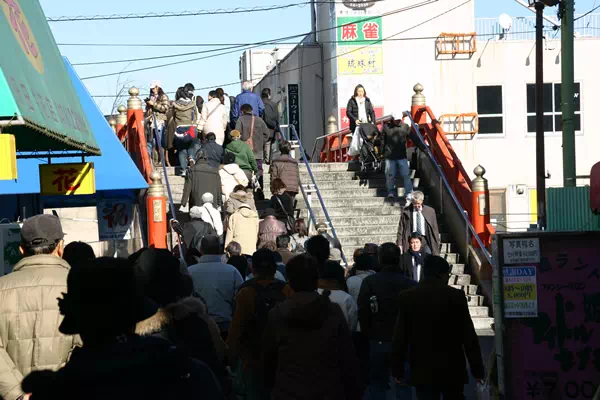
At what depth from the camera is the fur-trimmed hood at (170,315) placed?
4.48 metres

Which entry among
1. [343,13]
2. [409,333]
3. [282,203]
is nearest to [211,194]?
[282,203]

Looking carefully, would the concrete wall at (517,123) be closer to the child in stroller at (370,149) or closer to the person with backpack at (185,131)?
the child in stroller at (370,149)

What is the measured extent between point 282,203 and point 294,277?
981 cm

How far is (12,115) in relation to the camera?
6.21 metres

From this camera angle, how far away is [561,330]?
7.21 meters

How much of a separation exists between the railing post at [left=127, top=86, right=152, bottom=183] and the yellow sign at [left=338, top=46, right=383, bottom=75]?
47.3 feet

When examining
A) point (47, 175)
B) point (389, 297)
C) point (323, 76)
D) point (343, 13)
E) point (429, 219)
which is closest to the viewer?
point (389, 297)

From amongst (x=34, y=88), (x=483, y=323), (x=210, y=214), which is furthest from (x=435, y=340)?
(x=210, y=214)

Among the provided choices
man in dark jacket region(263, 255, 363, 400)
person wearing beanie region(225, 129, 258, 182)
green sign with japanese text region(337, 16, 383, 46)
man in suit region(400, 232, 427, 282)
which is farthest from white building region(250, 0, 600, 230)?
man in dark jacket region(263, 255, 363, 400)

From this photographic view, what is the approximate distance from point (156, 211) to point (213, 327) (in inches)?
452

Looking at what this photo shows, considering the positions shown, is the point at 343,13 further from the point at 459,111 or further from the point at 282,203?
the point at 282,203

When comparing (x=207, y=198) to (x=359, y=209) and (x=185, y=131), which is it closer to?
(x=359, y=209)

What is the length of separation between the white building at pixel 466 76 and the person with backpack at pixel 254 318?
26334mm

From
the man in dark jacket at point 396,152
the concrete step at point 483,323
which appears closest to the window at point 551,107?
the man in dark jacket at point 396,152
